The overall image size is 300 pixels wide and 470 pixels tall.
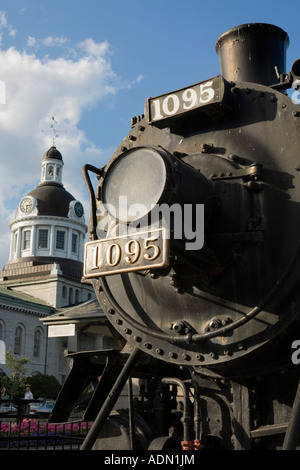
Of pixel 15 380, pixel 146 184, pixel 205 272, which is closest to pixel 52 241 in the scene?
pixel 15 380

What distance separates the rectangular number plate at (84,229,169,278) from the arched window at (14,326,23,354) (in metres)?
47.6

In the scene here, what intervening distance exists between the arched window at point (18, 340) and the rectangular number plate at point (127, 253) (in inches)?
1875

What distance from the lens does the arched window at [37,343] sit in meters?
51.2

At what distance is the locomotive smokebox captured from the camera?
4406 millimetres

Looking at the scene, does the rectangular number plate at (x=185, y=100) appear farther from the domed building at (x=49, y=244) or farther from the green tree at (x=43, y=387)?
the domed building at (x=49, y=244)

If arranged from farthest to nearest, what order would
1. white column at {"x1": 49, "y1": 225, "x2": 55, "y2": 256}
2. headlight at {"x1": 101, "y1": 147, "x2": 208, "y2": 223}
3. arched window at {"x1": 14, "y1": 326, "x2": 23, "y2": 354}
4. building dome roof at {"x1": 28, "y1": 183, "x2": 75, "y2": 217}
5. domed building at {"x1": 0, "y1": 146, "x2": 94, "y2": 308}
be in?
building dome roof at {"x1": 28, "y1": 183, "x2": 75, "y2": 217} → white column at {"x1": 49, "y1": 225, "x2": 55, "y2": 256} → domed building at {"x1": 0, "y1": 146, "x2": 94, "y2": 308} → arched window at {"x1": 14, "y1": 326, "x2": 23, "y2": 354} → headlight at {"x1": 101, "y1": 147, "x2": 208, "y2": 223}

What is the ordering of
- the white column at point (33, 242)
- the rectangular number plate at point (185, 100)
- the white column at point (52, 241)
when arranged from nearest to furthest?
the rectangular number plate at point (185, 100) < the white column at point (52, 241) < the white column at point (33, 242)

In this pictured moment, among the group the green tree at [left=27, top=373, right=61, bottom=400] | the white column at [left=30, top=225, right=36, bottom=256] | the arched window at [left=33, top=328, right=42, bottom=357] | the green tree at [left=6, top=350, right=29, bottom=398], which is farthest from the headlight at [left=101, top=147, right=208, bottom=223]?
the white column at [left=30, top=225, right=36, bottom=256]

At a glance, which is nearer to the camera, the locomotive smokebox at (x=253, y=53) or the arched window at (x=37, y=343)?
the locomotive smokebox at (x=253, y=53)

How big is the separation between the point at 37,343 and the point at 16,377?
1006 centimetres

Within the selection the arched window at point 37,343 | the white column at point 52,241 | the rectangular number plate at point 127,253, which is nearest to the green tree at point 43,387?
the arched window at point 37,343

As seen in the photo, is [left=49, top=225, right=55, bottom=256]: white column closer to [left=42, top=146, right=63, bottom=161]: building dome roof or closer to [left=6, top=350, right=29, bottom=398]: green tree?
[left=42, top=146, right=63, bottom=161]: building dome roof
